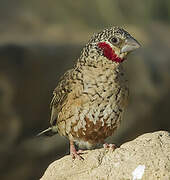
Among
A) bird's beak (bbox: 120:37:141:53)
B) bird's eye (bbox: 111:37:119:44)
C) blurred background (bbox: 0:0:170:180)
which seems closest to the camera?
bird's beak (bbox: 120:37:141:53)

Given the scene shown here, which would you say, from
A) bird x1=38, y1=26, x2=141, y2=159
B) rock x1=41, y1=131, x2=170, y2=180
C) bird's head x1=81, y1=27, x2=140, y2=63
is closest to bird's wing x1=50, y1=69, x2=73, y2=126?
bird x1=38, y1=26, x2=141, y2=159

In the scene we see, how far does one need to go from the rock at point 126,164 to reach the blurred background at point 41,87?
6.29m

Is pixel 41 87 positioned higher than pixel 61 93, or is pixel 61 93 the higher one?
pixel 61 93

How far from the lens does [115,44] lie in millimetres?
7016

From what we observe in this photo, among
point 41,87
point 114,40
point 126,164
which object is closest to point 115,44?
point 114,40

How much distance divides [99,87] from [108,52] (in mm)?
404

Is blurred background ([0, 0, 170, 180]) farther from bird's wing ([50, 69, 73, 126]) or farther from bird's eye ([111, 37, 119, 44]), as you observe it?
bird's eye ([111, 37, 119, 44])

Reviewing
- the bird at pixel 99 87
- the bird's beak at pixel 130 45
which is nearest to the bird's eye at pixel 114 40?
the bird at pixel 99 87

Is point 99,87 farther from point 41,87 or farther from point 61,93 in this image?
point 41,87

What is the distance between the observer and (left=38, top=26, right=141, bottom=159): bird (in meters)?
7.04

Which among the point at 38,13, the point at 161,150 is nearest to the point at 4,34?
the point at 38,13

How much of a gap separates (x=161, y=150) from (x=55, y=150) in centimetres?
730

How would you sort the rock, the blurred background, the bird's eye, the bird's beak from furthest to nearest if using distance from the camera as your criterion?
the blurred background
the bird's eye
the bird's beak
the rock

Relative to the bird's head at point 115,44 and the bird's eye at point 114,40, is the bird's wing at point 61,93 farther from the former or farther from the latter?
the bird's eye at point 114,40
